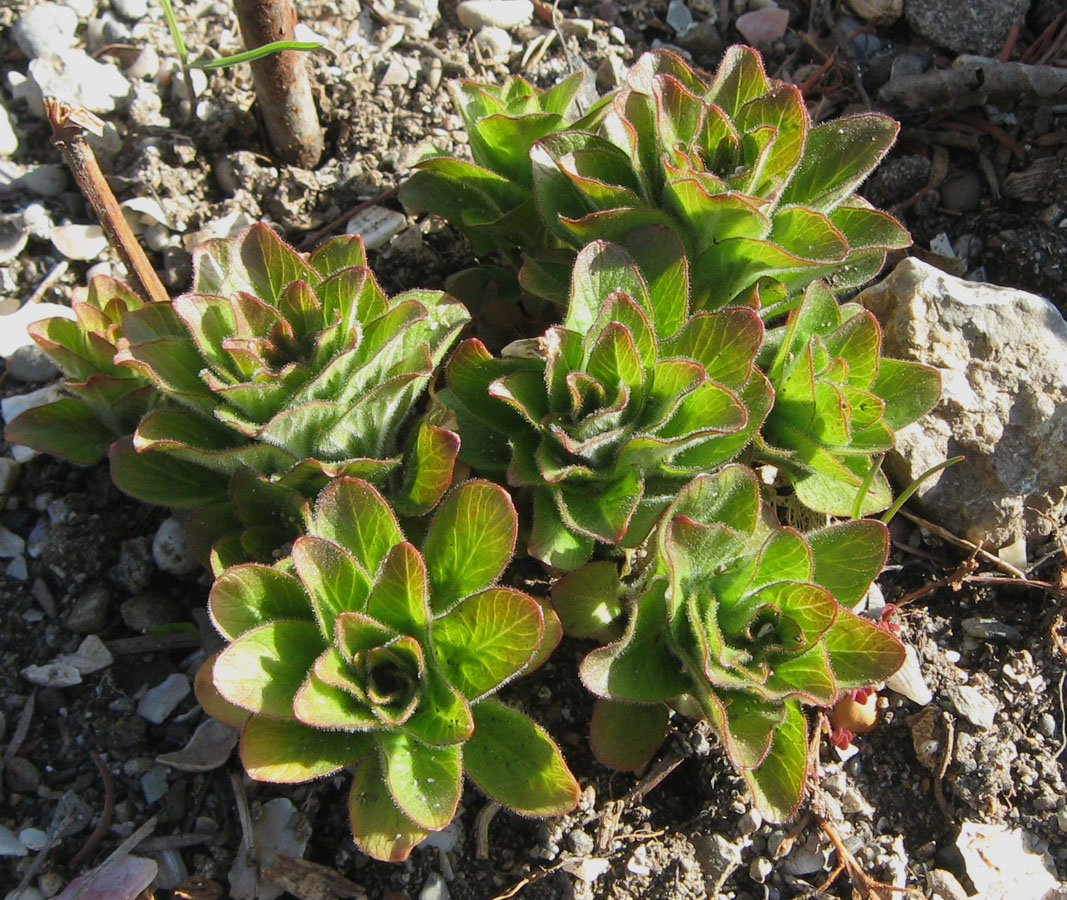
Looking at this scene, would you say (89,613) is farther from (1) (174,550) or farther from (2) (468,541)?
(2) (468,541)

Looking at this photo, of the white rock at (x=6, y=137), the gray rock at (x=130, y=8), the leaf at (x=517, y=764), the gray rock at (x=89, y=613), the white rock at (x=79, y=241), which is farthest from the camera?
the gray rock at (x=130, y=8)

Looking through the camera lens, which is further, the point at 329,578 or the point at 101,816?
the point at 101,816

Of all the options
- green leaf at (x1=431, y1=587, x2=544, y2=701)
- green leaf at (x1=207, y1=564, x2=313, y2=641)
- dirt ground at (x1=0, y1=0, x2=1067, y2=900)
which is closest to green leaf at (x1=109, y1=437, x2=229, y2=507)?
dirt ground at (x1=0, y1=0, x2=1067, y2=900)

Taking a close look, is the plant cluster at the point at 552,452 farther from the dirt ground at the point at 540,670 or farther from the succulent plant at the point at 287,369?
the dirt ground at the point at 540,670

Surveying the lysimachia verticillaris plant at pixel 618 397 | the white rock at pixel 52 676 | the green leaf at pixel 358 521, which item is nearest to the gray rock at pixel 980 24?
the lysimachia verticillaris plant at pixel 618 397

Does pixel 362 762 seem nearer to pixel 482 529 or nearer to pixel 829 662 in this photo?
pixel 482 529

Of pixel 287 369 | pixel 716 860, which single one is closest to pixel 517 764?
pixel 716 860

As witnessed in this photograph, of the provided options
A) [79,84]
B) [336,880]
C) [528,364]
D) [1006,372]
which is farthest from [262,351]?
[1006,372]
